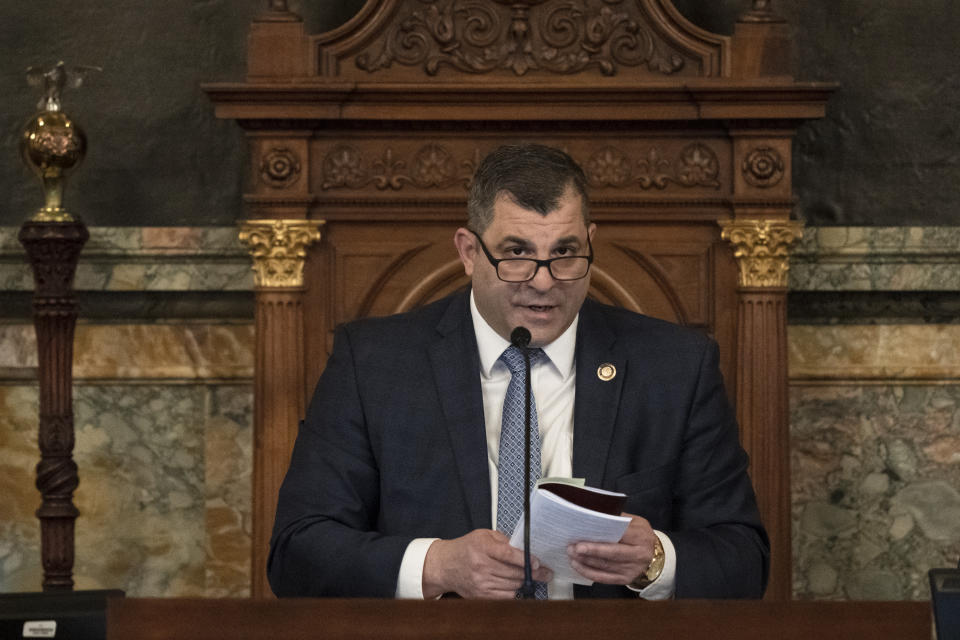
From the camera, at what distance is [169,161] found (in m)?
A: 5.52

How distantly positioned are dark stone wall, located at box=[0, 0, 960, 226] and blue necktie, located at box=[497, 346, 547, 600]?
2716mm

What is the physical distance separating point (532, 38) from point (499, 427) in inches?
93.7

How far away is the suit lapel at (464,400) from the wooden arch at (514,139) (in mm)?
1880

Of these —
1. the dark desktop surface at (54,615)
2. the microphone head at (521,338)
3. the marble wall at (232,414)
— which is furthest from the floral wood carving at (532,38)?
the dark desktop surface at (54,615)

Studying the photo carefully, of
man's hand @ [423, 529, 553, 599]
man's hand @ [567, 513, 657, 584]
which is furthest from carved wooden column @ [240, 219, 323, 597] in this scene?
man's hand @ [567, 513, 657, 584]

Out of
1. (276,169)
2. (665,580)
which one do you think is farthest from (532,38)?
(665,580)

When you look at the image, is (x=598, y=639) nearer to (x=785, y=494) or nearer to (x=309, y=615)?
(x=309, y=615)

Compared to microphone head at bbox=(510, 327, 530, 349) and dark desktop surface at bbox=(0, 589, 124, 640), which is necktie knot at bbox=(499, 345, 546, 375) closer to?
microphone head at bbox=(510, 327, 530, 349)

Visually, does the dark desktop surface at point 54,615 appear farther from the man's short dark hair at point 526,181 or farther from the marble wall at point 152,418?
the marble wall at point 152,418

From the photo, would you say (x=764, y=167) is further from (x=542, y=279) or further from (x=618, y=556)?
(x=618, y=556)

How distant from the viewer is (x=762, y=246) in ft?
16.5

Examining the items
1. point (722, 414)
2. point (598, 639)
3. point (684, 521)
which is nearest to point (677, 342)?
point (722, 414)

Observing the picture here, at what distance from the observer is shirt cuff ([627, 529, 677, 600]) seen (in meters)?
2.81

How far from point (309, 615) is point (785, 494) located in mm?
3118
